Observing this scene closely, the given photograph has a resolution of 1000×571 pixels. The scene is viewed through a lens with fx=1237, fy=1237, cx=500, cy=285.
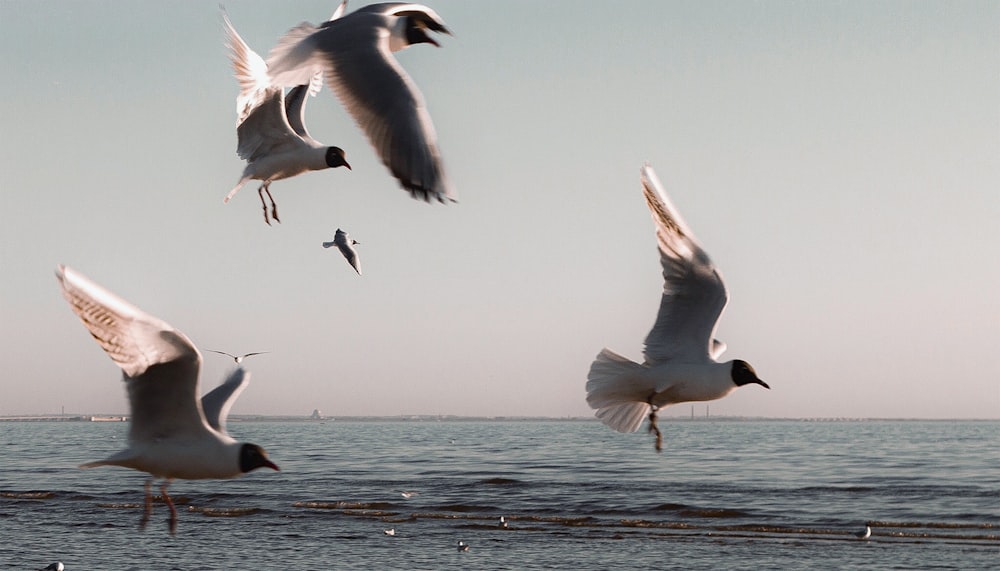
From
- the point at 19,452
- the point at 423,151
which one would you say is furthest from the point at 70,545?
the point at 19,452

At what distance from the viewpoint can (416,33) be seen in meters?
8.48

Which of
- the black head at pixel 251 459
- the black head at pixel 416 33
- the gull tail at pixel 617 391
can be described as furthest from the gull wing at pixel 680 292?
the black head at pixel 251 459

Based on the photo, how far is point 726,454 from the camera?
56.2 meters

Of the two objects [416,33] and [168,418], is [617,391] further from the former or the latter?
[168,418]

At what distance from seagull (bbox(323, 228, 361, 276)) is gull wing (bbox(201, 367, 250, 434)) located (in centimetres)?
179

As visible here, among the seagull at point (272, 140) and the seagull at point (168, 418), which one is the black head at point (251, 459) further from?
the seagull at point (272, 140)

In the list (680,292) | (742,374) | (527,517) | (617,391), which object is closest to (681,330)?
(680,292)

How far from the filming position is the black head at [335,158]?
948 cm

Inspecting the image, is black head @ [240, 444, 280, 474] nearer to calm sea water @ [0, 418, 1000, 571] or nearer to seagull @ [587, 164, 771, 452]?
seagull @ [587, 164, 771, 452]

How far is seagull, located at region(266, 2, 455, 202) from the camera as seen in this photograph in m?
6.60

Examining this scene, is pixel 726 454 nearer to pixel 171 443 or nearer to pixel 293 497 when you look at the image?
pixel 293 497

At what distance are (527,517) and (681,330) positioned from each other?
766 inches

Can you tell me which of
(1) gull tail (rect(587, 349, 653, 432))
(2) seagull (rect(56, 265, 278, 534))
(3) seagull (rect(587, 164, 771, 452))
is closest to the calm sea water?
(1) gull tail (rect(587, 349, 653, 432))

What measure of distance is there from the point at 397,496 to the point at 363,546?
34.4ft
